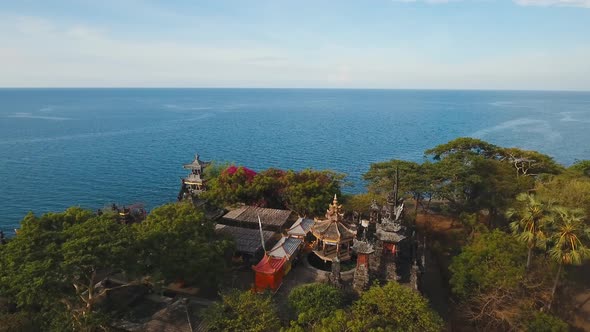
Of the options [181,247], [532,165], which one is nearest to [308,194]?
[181,247]

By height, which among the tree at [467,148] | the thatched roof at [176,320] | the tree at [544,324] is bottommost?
the tree at [544,324]

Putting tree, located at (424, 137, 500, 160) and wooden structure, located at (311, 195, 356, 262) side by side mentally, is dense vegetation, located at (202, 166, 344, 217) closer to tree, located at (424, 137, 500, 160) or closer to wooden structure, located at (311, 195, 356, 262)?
wooden structure, located at (311, 195, 356, 262)

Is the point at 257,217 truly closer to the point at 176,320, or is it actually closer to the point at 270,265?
the point at 270,265

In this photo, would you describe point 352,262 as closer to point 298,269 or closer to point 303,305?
point 298,269

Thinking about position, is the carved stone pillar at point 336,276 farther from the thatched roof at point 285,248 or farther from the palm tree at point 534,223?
the palm tree at point 534,223

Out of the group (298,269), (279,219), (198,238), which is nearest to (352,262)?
(298,269)

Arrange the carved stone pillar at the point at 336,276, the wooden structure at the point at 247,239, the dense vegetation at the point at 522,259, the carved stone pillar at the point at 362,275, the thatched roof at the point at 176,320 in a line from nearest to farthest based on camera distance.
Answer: the thatched roof at the point at 176,320, the dense vegetation at the point at 522,259, the carved stone pillar at the point at 362,275, the carved stone pillar at the point at 336,276, the wooden structure at the point at 247,239

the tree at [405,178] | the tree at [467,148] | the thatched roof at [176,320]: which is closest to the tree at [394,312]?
the thatched roof at [176,320]
